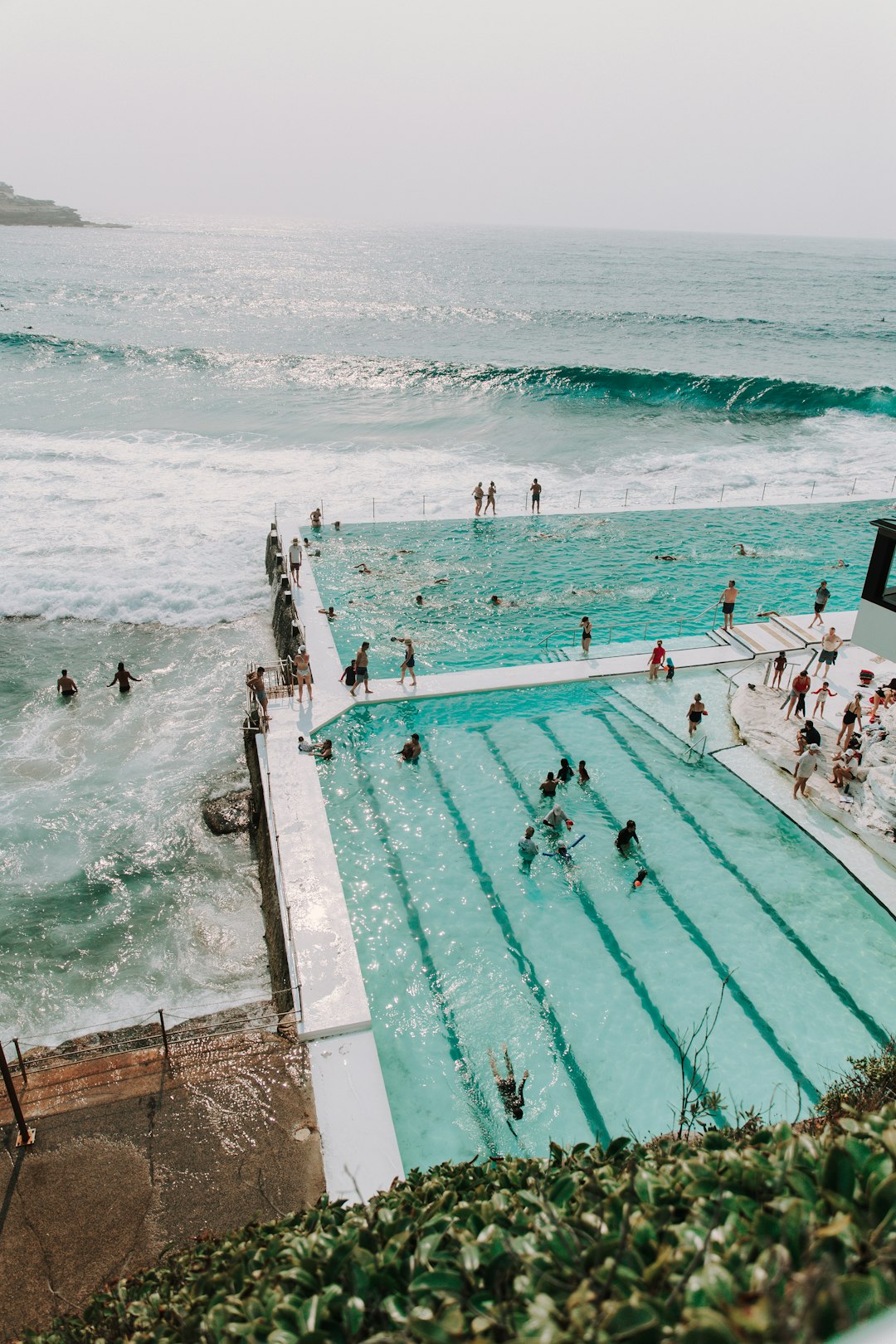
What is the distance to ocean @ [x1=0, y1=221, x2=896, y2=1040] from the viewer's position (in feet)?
45.1

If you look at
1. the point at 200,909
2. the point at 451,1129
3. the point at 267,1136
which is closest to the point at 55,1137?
the point at 267,1136

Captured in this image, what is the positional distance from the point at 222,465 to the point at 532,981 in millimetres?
32450

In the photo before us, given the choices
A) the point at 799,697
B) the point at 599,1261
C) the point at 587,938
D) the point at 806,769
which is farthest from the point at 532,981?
the point at 799,697

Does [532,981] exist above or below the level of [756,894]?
below

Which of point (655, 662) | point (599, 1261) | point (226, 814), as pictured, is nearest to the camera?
point (599, 1261)

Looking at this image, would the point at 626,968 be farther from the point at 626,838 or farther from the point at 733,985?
the point at 626,838

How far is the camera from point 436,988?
10.6 metres

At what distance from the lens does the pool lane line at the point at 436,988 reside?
9039mm

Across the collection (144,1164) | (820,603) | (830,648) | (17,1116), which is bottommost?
(144,1164)

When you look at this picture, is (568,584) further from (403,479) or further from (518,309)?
(518,309)

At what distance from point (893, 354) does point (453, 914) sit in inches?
2694

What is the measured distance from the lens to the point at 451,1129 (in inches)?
352

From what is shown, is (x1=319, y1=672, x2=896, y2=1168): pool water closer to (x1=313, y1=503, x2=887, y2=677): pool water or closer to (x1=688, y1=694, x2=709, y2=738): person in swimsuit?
(x1=688, y1=694, x2=709, y2=738): person in swimsuit

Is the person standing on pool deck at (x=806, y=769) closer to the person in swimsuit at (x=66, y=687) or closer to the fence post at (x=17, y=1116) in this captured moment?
the fence post at (x=17, y=1116)
